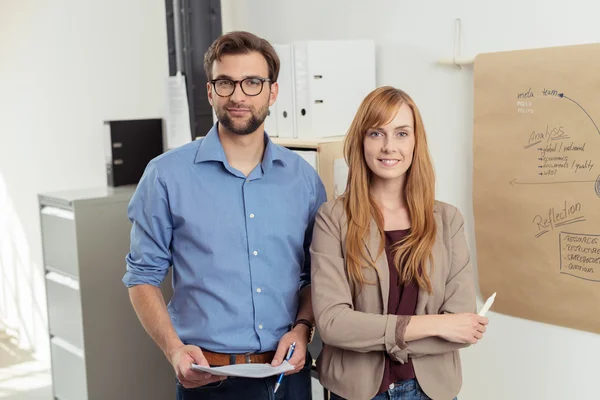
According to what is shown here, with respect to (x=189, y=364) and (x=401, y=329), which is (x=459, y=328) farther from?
(x=189, y=364)

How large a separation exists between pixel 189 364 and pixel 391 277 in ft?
1.71

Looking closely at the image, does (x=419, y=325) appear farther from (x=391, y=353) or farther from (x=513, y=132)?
(x=513, y=132)

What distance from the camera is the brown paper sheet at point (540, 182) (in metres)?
2.11

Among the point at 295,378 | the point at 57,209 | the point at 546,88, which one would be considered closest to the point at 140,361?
the point at 57,209

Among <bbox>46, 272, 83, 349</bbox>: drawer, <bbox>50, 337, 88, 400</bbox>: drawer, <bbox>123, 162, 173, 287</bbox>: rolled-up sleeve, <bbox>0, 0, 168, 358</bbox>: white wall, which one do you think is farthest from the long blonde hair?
<bbox>0, 0, 168, 358</bbox>: white wall

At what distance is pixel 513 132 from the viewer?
2285mm

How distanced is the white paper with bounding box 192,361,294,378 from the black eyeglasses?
2.14 feet

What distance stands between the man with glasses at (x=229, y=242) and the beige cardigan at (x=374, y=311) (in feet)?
0.44

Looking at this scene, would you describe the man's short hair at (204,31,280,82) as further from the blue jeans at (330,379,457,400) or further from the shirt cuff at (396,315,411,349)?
the blue jeans at (330,379,457,400)

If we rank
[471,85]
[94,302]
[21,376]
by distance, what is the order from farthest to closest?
[21,376] < [94,302] < [471,85]

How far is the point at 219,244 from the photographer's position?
1.71 metres

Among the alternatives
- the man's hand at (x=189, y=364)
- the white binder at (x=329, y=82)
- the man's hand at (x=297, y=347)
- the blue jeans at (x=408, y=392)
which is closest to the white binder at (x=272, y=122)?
the white binder at (x=329, y=82)

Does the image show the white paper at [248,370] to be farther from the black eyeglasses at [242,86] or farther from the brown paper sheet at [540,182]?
the brown paper sheet at [540,182]

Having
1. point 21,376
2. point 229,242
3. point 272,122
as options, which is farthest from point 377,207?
point 21,376
